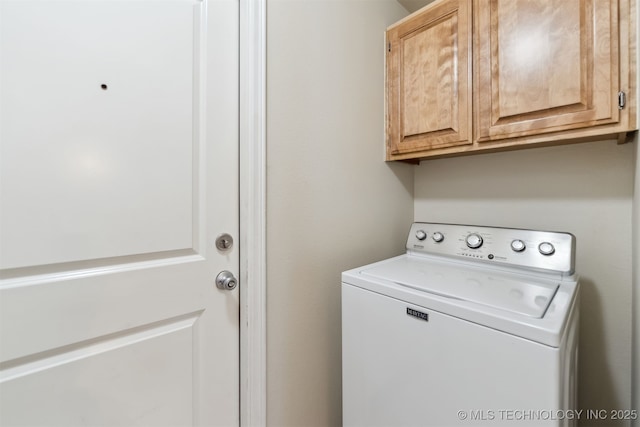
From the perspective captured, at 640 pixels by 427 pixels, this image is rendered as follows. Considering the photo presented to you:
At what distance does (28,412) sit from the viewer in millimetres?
688

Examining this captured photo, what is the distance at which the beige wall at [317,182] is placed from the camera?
1.05 meters

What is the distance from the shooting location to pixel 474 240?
1.17m

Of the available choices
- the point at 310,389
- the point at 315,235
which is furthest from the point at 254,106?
the point at 310,389

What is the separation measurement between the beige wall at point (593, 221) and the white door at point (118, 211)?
4.40 feet

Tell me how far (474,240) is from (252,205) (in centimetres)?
94

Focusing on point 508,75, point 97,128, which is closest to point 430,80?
point 508,75

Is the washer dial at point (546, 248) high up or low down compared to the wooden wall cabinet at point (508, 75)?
down

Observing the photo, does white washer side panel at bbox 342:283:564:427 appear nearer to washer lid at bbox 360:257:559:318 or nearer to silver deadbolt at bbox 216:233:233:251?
washer lid at bbox 360:257:559:318

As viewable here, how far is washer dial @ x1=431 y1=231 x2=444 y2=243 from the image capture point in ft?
4.18

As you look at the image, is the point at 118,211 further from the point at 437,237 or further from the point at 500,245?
the point at 500,245

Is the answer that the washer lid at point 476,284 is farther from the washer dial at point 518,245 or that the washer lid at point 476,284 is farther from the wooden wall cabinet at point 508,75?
the wooden wall cabinet at point 508,75

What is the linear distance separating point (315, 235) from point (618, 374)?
1.35 meters

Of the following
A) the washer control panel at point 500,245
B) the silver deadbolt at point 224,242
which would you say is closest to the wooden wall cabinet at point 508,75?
the washer control panel at point 500,245

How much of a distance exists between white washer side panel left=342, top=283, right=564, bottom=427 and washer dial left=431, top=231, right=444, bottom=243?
52 cm
